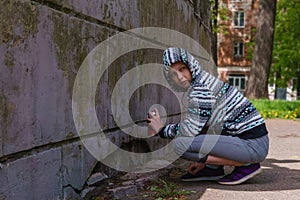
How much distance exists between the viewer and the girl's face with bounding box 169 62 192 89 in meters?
3.88

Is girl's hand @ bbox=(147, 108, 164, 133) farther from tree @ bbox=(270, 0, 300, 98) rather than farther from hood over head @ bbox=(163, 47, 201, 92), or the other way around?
tree @ bbox=(270, 0, 300, 98)

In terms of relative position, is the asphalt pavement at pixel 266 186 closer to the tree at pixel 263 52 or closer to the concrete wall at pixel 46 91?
the concrete wall at pixel 46 91

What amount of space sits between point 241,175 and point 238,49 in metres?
41.1

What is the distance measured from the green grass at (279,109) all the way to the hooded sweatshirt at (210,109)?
10.7 m

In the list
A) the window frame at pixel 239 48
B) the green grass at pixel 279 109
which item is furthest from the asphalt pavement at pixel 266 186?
the window frame at pixel 239 48

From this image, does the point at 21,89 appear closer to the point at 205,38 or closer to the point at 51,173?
the point at 51,173

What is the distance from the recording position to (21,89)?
95.3 inches

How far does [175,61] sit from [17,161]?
1.79 meters

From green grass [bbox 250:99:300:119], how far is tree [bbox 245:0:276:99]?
3.20 metres

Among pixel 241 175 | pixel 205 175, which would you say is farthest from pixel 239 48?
pixel 241 175

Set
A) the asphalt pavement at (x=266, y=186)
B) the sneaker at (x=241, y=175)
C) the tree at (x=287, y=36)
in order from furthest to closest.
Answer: the tree at (x=287, y=36) < the sneaker at (x=241, y=175) < the asphalt pavement at (x=266, y=186)

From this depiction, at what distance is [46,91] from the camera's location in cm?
267

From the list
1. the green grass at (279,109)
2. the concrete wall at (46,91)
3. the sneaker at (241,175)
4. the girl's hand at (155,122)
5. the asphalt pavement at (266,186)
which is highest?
the concrete wall at (46,91)

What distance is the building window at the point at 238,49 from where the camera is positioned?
1730 inches
